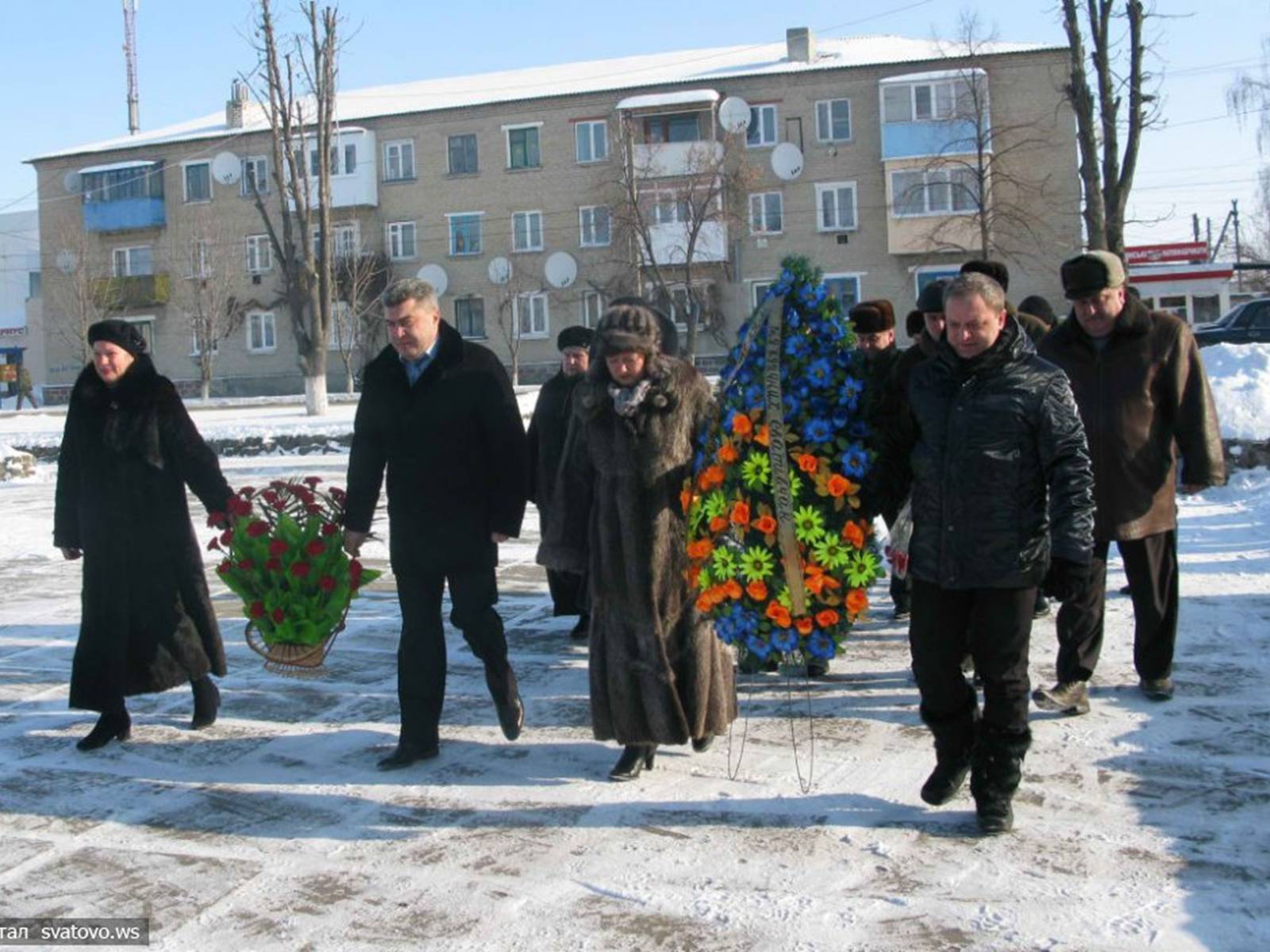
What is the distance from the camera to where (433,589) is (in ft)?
17.2

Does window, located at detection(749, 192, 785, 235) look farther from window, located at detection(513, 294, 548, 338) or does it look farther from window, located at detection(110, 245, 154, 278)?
window, located at detection(110, 245, 154, 278)

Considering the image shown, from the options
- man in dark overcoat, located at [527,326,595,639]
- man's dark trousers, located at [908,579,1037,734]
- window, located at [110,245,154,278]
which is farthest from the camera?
window, located at [110,245,154,278]

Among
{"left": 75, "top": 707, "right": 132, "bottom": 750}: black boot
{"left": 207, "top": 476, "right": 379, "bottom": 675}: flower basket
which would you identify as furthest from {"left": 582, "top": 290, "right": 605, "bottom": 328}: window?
{"left": 75, "top": 707, "right": 132, "bottom": 750}: black boot

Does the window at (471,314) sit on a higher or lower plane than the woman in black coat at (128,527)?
higher

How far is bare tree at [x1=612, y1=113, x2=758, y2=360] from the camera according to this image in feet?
128

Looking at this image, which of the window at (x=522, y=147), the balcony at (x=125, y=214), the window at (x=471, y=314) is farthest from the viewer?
the balcony at (x=125, y=214)

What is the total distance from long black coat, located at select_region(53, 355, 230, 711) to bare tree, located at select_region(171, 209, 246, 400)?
3828cm

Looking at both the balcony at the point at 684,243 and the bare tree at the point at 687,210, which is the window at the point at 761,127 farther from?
the balcony at the point at 684,243

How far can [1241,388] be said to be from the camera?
14469 millimetres

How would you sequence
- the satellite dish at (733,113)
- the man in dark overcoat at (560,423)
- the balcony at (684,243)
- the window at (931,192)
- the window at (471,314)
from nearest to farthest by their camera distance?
1. the man in dark overcoat at (560,423)
2. the window at (931,192)
3. the balcony at (684,243)
4. the satellite dish at (733,113)
5. the window at (471,314)

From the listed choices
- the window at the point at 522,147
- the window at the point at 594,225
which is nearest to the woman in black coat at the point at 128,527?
the window at the point at 594,225

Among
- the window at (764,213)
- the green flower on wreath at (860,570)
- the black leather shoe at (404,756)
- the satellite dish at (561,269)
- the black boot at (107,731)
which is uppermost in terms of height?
the window at (764,213)

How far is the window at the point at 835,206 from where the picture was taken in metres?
41.1

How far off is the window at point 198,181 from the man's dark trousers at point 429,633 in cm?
4575
